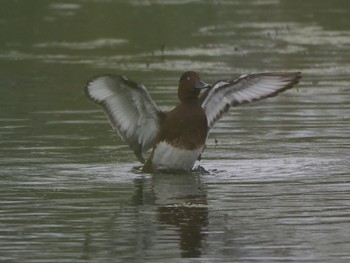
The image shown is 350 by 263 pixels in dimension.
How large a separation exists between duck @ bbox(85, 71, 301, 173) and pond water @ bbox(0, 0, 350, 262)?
0.67ft

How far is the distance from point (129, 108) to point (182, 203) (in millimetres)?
2068

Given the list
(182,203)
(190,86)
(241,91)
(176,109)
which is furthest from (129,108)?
(182,203)

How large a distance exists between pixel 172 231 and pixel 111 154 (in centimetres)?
368

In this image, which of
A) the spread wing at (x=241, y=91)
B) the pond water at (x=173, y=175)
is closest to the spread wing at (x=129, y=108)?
the pond water at (x=173, y=175)

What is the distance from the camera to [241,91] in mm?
12664

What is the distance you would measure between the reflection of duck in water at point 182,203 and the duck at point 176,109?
0.22 metres

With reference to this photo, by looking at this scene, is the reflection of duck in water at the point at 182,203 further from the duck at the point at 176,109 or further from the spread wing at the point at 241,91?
the spread wing at the point at 241,91

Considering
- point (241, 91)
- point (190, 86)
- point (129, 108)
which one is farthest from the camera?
point (241, 91)

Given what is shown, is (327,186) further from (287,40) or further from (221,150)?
(287,40)

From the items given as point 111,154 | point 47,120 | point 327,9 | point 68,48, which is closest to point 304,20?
point 327,9

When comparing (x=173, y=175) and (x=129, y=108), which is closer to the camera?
(x=173, y=175)

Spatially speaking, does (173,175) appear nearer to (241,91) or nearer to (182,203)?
(241,91)

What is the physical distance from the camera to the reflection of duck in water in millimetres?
9133

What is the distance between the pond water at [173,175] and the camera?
356 inches
